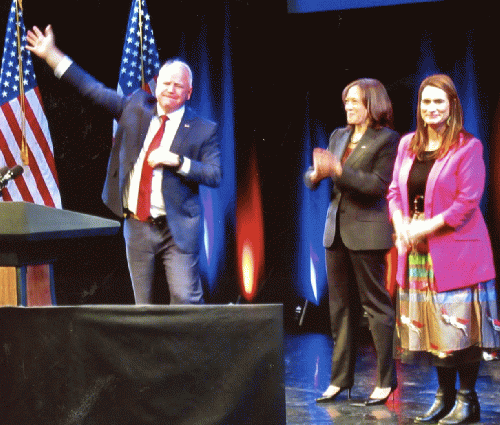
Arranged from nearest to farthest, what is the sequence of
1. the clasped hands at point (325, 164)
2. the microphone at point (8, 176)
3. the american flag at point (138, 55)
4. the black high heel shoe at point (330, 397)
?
the microphone at point (8, 176) < the clasped hands at point (325, 164) < the black high heel shoe at point (330, 397) < the american flag at point (138, 55)

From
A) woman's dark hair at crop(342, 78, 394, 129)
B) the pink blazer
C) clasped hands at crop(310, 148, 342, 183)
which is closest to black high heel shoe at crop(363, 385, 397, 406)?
the pink blazer

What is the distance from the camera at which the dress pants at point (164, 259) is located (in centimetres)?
370

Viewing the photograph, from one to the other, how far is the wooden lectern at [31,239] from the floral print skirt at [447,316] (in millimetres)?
1419

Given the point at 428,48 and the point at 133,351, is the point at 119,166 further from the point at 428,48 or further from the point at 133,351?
the point at 428,48

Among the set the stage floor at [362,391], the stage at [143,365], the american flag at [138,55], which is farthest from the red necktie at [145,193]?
the american flag at [138,55]

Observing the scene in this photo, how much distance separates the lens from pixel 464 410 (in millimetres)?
3273

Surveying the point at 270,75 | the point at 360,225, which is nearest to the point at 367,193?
the point at 360,225

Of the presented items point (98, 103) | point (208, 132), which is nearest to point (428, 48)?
point (208, 132)

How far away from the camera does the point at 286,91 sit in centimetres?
582

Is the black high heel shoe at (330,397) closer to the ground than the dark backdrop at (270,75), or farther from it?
closer to the ground

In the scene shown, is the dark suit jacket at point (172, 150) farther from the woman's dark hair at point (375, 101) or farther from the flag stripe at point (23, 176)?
the flag stripe at point (23, 176)

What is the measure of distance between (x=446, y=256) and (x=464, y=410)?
2.07 feet

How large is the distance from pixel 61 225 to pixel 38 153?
3514mm

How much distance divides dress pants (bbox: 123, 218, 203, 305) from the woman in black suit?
643 millimetres
